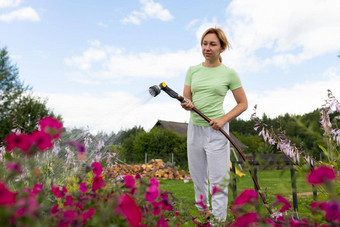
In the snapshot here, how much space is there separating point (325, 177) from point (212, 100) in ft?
9.01

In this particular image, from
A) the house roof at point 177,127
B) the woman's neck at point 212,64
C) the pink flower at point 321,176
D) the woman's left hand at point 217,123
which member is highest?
the house roof at point 177,127

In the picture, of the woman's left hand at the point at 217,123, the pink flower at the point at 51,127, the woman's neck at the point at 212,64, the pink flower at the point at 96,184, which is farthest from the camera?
the woman's neck at the point at 212,64

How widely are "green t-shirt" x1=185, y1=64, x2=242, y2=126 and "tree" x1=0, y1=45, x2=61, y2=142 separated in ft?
61.6

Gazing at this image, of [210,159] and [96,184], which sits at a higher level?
[210,159]

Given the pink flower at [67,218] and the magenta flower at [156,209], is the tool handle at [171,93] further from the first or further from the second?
the pink flower at [67,218]

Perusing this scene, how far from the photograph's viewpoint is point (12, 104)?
26.1 metres

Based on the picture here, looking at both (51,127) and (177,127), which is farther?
(177,127)

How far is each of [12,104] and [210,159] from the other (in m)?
26.0

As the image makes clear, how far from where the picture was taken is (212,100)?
3.53 m

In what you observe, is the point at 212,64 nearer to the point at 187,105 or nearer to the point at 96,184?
the point at 187,105

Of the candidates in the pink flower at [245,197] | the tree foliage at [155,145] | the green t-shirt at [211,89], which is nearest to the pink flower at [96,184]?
the pink flower at [245,197]

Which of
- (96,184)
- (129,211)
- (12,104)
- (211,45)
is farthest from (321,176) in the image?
(12,104)

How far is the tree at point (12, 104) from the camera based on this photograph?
22.6 metres

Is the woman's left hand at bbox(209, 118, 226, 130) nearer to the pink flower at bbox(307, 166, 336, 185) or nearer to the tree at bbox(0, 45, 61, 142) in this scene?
the pink flower at bbox(307, 166, 336, 185)
